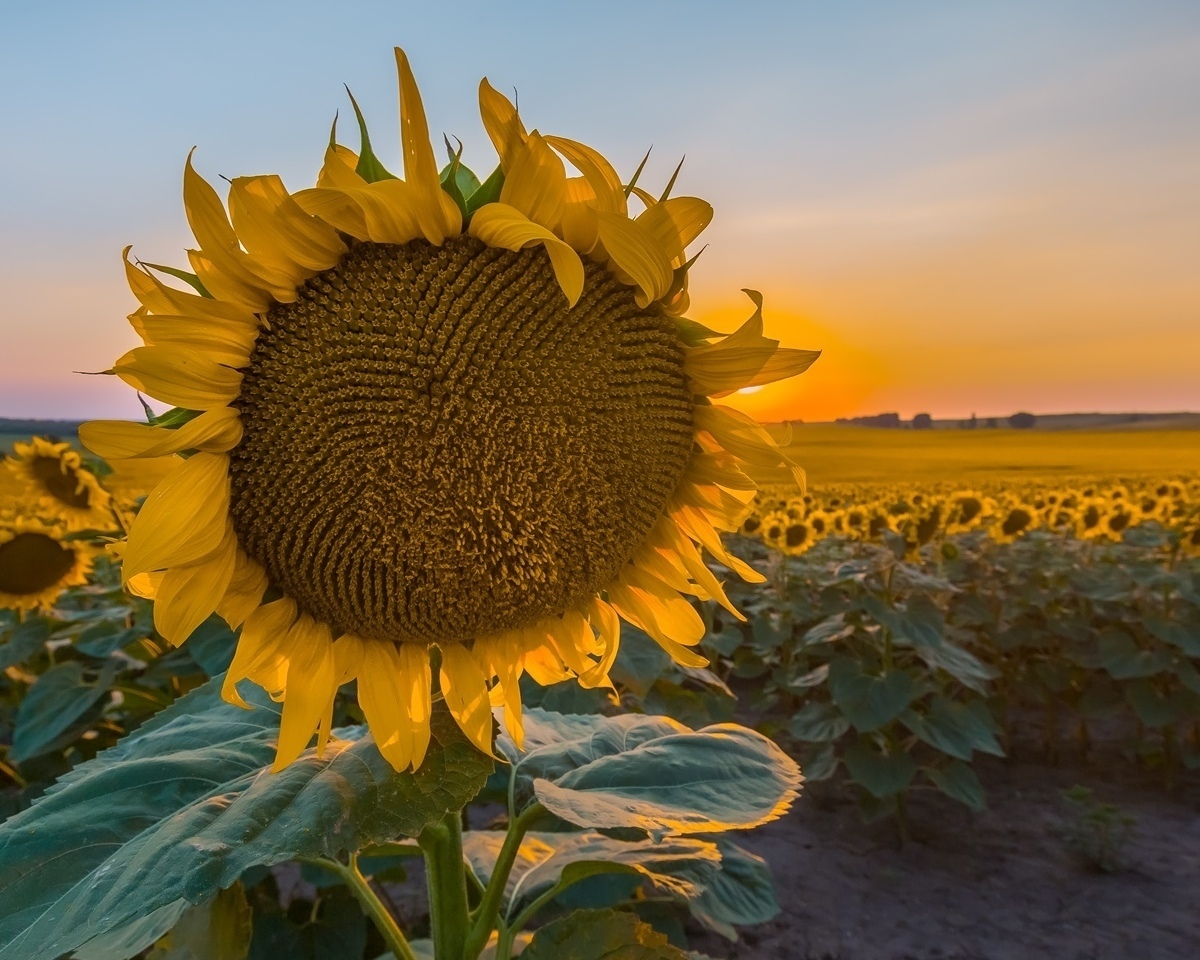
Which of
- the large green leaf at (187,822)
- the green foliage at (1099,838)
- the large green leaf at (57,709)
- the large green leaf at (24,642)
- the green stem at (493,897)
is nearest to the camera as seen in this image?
the large green leaf at (187,822)

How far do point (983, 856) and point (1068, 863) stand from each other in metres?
0.40

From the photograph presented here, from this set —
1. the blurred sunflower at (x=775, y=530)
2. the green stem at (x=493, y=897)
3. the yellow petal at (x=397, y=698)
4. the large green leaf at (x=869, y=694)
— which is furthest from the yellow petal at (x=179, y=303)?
the blurred sunflower at (x=775, y=530)

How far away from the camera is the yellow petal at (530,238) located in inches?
44.6

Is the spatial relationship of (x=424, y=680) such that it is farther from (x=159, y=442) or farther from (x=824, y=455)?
(x=824, y=455)

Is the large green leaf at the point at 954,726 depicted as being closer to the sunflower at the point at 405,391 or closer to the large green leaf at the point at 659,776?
the large green leaf at the point at 659,776

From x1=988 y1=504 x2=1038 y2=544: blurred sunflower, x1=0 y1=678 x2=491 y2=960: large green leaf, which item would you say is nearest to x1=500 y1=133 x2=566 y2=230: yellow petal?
x1=0 y1=678 x2=491 y2=960: large green leaf

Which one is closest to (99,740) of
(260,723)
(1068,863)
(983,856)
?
(260,723)

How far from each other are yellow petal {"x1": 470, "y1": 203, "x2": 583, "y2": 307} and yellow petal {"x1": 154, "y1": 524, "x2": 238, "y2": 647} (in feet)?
1.68

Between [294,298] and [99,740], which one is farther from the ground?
[294,298]

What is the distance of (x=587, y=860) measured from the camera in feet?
5.36

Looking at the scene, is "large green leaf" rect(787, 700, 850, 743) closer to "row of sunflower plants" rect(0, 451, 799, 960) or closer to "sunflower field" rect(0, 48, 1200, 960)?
"row of sunflower plants" rect(0, 451, 799, 960)

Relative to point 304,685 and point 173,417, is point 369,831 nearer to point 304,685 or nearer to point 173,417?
→ point 304,685

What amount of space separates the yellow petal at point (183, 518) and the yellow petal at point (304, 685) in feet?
0.68

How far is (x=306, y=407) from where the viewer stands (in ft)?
3.89
